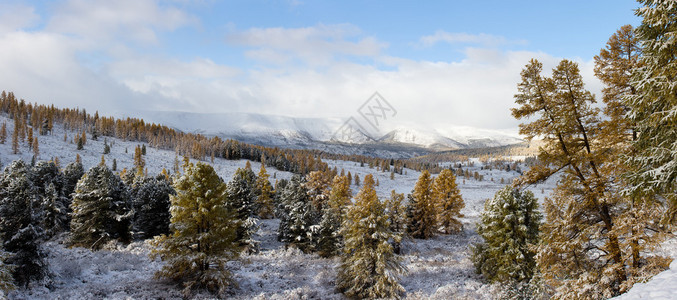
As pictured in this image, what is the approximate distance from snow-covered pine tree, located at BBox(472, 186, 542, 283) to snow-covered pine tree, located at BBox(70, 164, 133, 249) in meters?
34.9

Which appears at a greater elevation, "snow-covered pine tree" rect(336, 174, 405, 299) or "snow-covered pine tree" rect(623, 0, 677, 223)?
"snow-covered pine tree" rect(623, 0, 677, 223)

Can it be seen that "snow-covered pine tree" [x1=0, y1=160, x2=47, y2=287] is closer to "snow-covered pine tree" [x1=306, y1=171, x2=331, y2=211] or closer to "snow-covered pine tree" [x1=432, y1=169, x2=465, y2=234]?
"snow-covered pine tree" [x1=306, y1=171, x2=331, y2=211]

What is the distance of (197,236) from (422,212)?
29618 millimetres

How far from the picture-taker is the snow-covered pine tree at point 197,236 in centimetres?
2109

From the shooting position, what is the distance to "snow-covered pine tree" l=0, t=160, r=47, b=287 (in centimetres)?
1844

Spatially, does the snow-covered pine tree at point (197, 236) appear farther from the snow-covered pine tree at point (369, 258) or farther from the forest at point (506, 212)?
the snow-covered pine tree at point (369, 258)

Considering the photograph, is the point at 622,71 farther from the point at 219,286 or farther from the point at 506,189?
the point at 219,286

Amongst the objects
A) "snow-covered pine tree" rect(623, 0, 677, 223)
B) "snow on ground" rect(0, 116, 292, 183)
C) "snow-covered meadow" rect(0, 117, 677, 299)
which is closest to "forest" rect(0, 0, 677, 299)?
"snow-covered pine tree" rect(623, 0, 677, 223)

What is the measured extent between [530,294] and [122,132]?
189801 mm

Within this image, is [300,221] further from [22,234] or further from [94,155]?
[94,155]

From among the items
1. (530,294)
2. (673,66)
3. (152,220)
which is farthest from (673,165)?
(152,220)

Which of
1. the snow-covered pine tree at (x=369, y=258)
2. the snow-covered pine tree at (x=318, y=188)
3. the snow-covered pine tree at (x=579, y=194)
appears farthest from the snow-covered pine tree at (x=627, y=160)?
the snow-covered pine tree at (x=318, y=188)

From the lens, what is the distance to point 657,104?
7895 mm

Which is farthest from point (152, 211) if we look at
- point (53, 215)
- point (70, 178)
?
point (70, 178)
